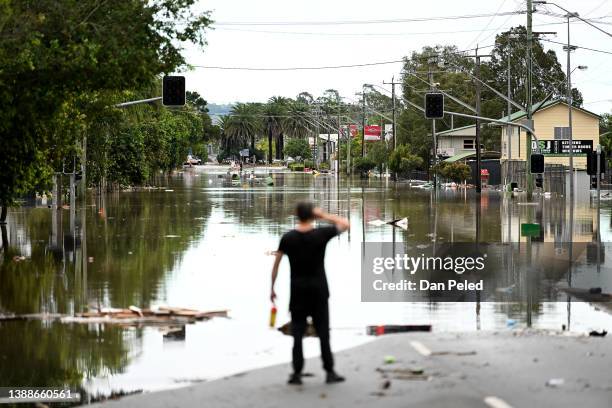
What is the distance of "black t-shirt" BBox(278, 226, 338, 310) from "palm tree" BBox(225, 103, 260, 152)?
18128 cm

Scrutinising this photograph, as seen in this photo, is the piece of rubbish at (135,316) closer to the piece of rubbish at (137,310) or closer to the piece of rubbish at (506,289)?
the piece of rubbish at (137,310)

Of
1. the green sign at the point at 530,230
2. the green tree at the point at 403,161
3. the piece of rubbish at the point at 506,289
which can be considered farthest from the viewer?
the green tree at the point at 403,161

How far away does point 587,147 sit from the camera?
293ft

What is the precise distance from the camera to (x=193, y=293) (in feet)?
65.6

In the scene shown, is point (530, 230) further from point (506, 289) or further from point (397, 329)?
point (397, 329)

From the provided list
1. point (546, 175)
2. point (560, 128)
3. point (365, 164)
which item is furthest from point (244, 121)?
point (546, 175)

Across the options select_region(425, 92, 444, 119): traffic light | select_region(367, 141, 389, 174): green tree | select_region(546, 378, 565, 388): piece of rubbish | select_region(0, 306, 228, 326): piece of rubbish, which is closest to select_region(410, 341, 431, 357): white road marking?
select_region(546, 378, 565, 388): piece of rubbish

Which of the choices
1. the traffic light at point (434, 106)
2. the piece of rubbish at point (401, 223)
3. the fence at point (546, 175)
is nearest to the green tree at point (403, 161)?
the fence at point (546, 175)

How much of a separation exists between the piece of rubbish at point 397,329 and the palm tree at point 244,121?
17669 cm

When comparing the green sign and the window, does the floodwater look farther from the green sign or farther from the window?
the window

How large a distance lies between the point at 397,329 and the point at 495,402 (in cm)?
569

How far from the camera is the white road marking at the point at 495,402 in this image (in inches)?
390

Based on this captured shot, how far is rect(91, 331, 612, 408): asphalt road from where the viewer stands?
10.2m

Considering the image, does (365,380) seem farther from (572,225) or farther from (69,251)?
(572,225)
